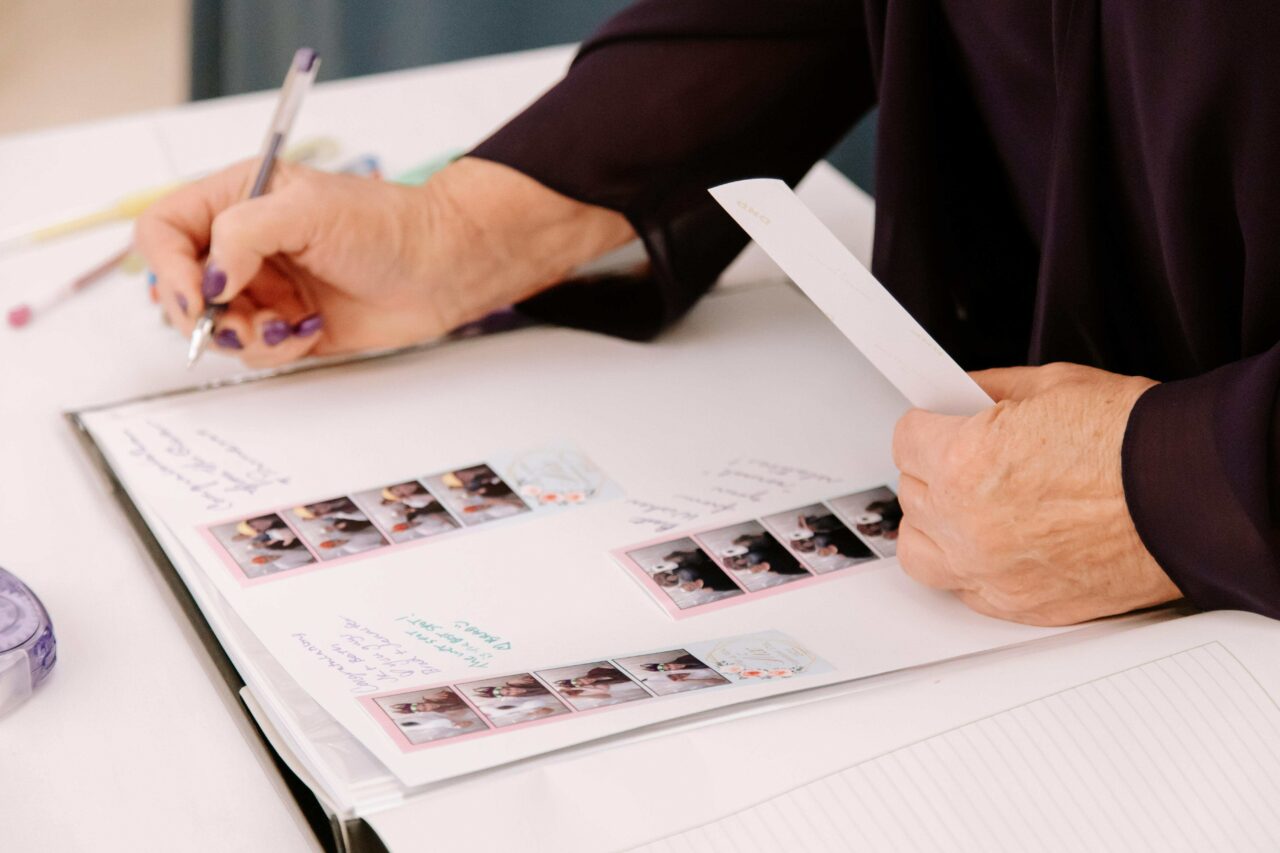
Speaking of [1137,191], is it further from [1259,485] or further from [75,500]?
[75,500]

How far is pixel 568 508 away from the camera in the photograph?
0.71 meters

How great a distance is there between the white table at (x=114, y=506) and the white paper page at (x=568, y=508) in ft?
0.12

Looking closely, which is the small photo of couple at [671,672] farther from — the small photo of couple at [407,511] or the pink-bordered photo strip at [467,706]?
the small photo of couple at [407,511]

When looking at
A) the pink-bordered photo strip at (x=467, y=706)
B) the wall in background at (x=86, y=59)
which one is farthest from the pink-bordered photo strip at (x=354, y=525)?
the wall in background at (x=86, y=59)

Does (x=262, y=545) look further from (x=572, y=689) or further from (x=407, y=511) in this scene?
(x=572, y=689)

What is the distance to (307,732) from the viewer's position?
21.2 inches

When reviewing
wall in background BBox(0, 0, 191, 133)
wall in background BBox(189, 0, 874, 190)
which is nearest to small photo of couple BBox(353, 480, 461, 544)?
wall in background BBox(189, 0, 874, 190)

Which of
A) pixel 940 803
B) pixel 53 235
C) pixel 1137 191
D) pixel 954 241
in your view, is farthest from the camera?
pixel 53 235

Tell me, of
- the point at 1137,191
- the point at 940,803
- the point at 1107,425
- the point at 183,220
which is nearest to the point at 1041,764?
the point at 940,803

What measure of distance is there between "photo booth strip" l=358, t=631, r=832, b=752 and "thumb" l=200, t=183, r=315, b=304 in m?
0.34

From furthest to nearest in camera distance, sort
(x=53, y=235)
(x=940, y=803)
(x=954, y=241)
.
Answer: (x=53, y=235) → (x=954, y=241) → (x=940, y=803)

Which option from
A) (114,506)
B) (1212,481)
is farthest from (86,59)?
(1212,481)

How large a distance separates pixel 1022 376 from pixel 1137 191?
0.10 metres

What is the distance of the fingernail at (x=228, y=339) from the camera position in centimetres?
83
